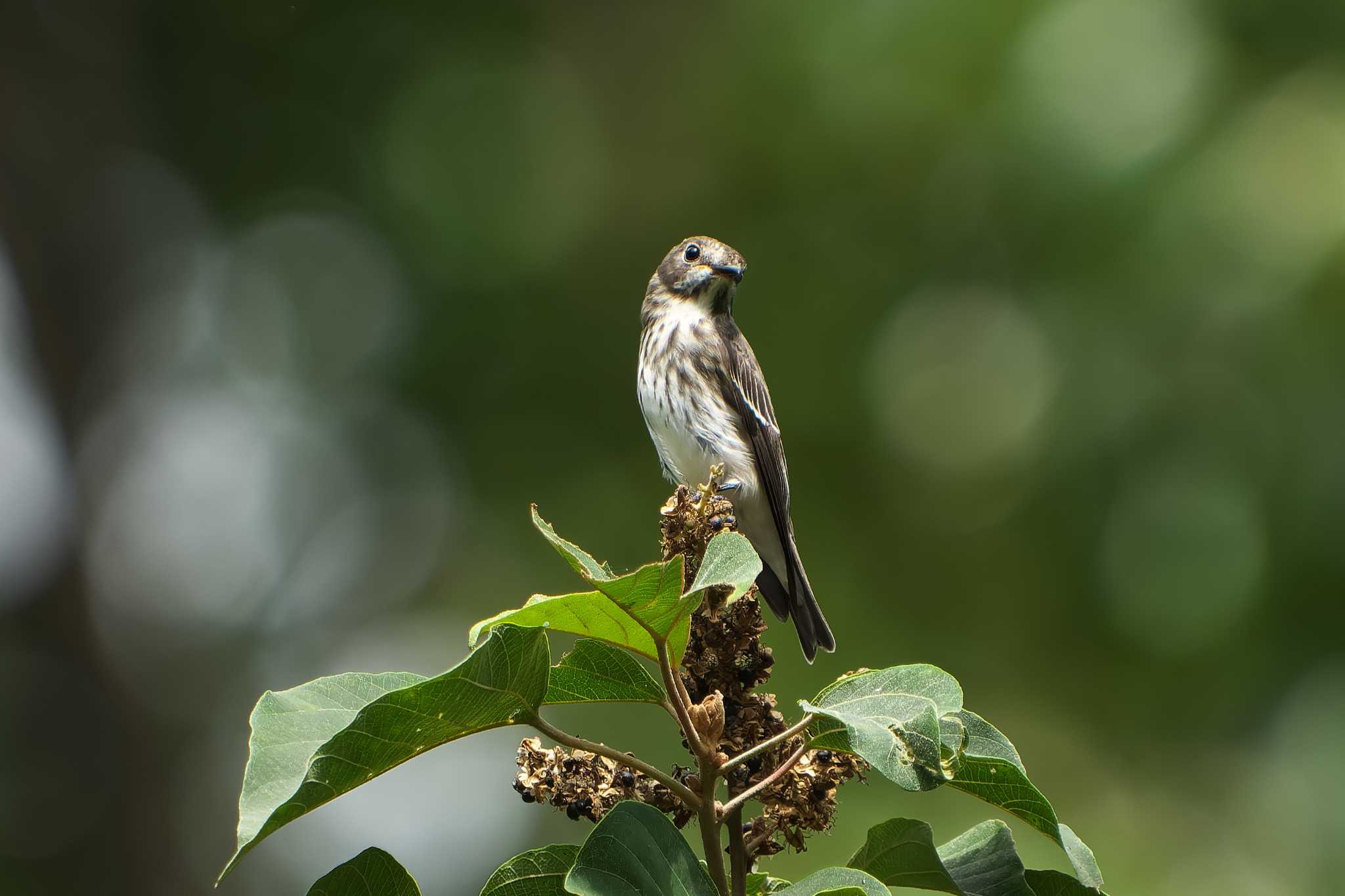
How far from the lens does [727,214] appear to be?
28.3 ft

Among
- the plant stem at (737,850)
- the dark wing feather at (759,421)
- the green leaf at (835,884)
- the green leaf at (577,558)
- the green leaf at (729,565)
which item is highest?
the dark wing feather at (759,421)

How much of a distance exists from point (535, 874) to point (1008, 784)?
681mm

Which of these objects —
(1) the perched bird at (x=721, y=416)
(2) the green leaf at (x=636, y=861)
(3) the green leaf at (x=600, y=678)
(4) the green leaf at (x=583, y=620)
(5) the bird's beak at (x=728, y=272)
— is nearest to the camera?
(2) the green leaf at (x=636, y=861)

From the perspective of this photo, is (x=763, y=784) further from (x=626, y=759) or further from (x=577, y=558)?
(x=577, y=558)

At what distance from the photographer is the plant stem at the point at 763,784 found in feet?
5.61

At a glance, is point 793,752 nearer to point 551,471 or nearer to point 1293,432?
point 1293,432

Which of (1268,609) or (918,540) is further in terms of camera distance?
(918,540)

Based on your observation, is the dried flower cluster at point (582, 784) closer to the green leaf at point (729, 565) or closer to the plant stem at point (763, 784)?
the plant stem at point (763, 784)

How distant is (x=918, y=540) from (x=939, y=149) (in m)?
2.64

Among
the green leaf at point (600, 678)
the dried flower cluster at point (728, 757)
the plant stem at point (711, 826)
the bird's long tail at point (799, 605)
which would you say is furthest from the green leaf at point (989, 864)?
the bird's long tail at point (799, 605)

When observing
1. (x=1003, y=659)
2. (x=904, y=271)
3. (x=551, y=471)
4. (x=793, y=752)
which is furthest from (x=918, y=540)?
(x=793, y=752)

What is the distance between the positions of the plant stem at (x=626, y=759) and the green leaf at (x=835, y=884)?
164mm

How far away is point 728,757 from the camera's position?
6.45 feet

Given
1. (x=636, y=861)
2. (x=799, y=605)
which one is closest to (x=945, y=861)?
(x=636, y=861)
